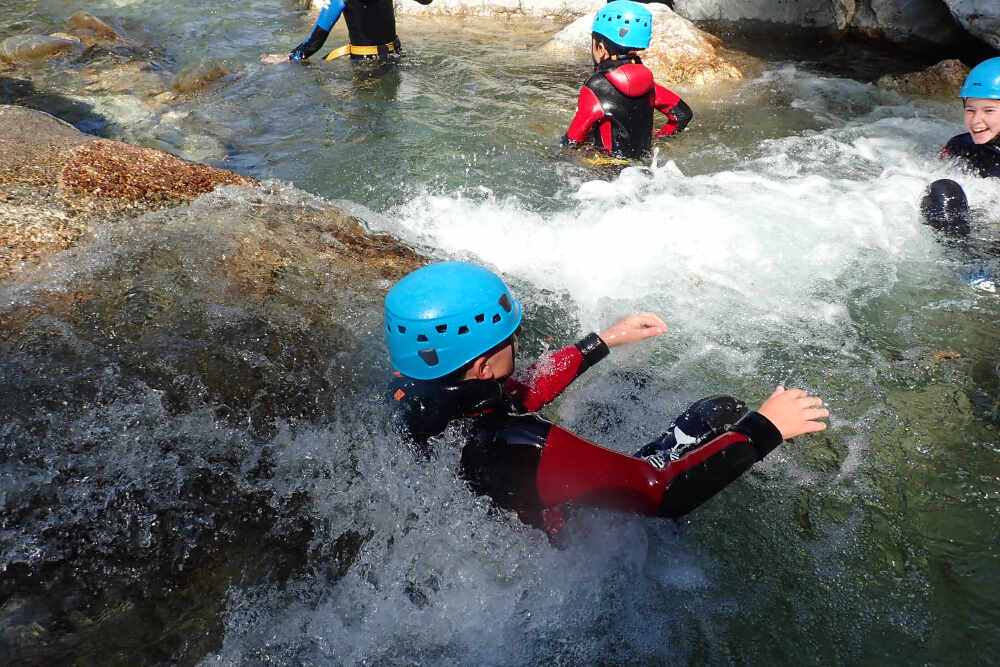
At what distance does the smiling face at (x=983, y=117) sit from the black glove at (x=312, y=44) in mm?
8301

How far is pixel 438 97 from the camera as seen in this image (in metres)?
Answer: 8.78

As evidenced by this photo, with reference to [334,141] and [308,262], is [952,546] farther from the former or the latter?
[334,141]

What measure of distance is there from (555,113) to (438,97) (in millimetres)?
1740

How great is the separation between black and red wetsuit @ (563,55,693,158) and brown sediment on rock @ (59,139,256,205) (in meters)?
3.23

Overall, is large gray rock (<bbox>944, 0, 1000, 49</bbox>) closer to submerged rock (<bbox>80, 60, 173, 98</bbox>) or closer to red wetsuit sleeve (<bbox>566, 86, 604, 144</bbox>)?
red wetsuit sleeve (<bbox>566, 86, 604, 144</bbox>)

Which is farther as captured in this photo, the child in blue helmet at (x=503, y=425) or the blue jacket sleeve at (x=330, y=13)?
the blue jacket sleeve at (x=330, y=13)

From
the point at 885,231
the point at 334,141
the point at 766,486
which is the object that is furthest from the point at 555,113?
the point at 766,486

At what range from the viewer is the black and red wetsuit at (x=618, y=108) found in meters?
6.03

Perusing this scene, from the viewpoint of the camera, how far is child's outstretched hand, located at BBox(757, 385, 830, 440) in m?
2.72

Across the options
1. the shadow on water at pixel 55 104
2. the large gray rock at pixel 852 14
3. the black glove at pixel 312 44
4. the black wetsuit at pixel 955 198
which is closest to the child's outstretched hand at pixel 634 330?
the black wetsuit at pixel 955 198

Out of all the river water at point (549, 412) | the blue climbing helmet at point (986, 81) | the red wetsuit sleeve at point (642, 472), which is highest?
the blue climbing helmet at point (986, 81)

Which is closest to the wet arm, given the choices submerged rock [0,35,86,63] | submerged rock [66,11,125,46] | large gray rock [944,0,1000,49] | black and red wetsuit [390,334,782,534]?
submerged rock [0,35,86,63]

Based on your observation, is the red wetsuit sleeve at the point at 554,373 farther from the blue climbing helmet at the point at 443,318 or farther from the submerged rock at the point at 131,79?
the submerged rock at the point at 131,79

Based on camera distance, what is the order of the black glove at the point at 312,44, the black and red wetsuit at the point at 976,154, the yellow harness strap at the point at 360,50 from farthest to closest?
the yellow harness strap at the point at 360,50 → the black glove at the point at 312,44 → the black and red wetsuit at the point at 976,154
